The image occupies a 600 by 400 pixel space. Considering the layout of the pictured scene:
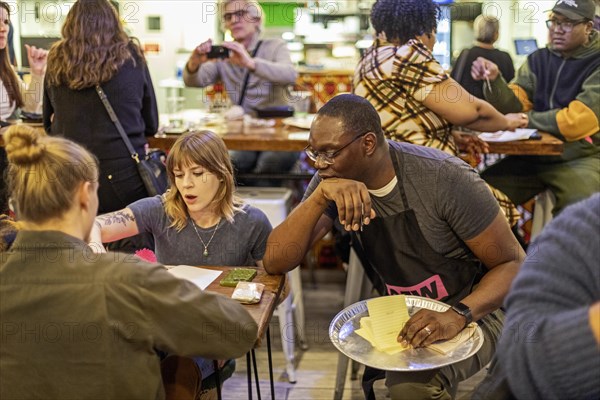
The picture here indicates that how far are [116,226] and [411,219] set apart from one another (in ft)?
3.34

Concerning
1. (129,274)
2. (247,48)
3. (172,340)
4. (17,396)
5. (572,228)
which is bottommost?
(17,396)

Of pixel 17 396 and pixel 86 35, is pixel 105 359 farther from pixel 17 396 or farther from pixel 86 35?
pixel 86 35

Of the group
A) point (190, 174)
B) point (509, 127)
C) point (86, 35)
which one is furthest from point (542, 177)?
point (86, 35)

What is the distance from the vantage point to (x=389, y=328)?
1.98 metres

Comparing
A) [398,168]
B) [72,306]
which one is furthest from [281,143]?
[72,306]

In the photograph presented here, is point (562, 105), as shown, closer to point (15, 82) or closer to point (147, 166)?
point (147, 166)

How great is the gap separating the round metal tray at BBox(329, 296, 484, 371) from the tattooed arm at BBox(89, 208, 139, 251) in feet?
2.93

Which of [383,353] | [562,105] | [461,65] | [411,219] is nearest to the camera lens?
[383,353]

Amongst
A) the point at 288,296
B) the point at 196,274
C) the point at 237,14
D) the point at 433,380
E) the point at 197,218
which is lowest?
the point at 288,296

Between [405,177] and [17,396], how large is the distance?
4.12ft

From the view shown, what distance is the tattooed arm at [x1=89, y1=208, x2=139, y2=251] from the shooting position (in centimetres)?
250

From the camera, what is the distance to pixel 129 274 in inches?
60.5

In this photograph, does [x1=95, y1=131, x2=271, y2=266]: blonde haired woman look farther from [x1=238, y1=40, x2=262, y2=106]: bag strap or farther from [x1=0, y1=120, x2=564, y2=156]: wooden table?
[x1=238, y1=40, x2=262, y2=106]: bag strap

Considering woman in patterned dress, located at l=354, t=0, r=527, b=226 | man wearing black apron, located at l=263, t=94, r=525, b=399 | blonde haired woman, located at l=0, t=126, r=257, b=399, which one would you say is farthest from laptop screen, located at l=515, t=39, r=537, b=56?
blonde haired woman, located at l=0, t=126, r=257, b=399
